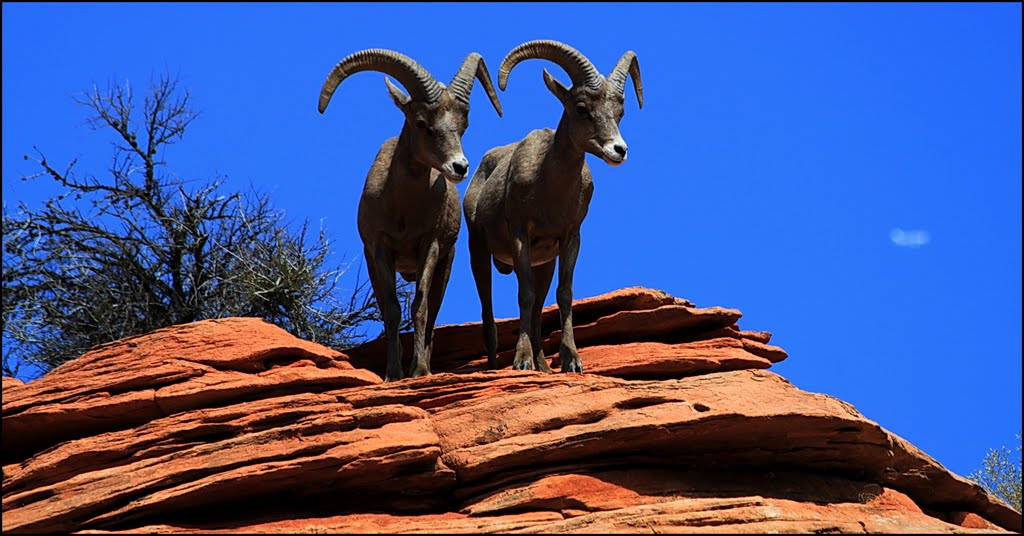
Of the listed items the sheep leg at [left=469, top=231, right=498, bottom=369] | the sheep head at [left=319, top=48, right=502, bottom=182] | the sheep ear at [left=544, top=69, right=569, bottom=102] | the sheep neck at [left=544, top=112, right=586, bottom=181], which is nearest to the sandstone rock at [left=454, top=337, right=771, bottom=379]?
the sheep leg at [left=469, top=231, right=498, bottom=369]

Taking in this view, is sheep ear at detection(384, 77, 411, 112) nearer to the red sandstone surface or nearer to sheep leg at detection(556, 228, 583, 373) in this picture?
sheep leg at detection(556, 228, 583, 373)

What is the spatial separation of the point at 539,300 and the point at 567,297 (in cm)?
74

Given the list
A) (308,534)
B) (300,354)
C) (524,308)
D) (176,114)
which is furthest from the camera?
(176,114)

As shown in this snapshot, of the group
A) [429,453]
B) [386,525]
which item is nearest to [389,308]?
[429,453]

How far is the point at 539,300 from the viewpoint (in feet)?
43.8

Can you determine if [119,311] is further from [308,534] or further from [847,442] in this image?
[847,442]

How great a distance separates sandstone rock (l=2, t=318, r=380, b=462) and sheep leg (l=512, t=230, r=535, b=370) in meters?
1.48

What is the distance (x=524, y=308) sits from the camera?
41.3 ft

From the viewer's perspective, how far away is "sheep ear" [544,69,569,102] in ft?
41.4

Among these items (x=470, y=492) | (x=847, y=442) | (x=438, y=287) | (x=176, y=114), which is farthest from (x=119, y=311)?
(x=847, y=442)

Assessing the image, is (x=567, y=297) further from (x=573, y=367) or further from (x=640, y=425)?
(x=640, y=425)

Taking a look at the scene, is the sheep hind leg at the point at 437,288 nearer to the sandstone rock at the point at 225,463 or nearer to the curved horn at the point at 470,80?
the curved horn at the point at 470,80

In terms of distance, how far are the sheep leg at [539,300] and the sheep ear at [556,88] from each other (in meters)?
1.82

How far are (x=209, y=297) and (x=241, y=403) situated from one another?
6.36m
